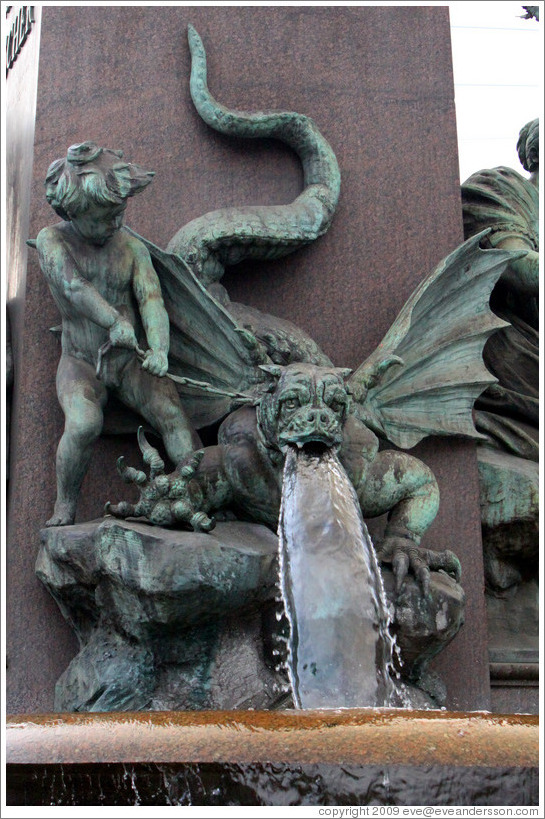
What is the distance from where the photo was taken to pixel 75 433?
448 cm

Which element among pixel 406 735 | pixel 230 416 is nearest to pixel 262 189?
pixel 230 416

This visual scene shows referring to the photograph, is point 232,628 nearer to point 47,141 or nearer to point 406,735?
point 406,735

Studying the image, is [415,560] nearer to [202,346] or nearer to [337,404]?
[337,404]

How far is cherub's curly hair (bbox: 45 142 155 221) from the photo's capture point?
434 centimetres

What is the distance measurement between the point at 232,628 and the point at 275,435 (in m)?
0.71

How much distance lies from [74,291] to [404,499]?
1516mm

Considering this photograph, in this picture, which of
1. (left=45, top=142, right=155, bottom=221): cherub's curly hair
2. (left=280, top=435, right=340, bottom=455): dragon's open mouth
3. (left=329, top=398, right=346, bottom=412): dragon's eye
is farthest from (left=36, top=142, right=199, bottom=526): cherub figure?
(left=329, top=398, right=346, bottom=412): dragon's eye

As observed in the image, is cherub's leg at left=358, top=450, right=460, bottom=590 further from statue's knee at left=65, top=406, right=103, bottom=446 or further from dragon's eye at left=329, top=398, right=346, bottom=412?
statue's knee at left=65, top=406, right=103, bottom=446

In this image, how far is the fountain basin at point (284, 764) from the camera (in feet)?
7.72

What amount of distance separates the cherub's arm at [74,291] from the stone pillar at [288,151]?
481 mm

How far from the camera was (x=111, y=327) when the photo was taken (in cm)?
439

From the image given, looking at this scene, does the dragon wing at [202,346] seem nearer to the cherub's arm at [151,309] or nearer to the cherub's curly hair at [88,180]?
the cherub's arm at [151,309]

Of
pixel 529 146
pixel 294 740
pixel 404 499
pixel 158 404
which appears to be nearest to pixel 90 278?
pixel 158 404

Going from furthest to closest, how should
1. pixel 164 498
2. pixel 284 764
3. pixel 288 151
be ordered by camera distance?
1. pixel 288 151
2. pixel 164 498
3. pixel 284 764
